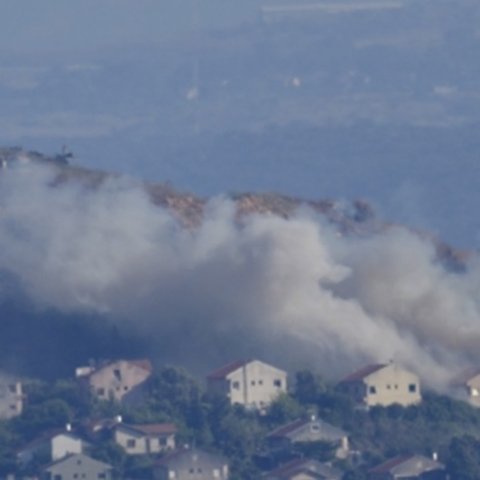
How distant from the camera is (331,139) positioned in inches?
4564

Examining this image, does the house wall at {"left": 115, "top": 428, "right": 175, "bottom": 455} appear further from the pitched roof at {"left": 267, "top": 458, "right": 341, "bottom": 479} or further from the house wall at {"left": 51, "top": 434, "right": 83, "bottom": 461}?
the pitched roof at {"left": 267, "top": 458, "right": 341, "bottom": 479}

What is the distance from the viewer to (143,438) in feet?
252

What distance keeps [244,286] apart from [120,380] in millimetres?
4507

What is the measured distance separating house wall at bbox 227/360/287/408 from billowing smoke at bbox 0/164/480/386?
2457 millimetres

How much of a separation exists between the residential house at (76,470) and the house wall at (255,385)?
593 centimetres

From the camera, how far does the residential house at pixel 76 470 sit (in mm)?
74562

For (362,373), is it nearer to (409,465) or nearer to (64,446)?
(409,465)

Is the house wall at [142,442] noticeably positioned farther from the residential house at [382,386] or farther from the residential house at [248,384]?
the residential house at [382,386]

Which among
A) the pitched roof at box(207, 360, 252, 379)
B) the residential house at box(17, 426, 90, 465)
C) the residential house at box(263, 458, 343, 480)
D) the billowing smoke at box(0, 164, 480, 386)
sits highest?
the billowing smoke at box(0, 164, 480, 386)

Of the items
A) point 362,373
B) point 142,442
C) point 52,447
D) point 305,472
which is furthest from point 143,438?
point 362,373

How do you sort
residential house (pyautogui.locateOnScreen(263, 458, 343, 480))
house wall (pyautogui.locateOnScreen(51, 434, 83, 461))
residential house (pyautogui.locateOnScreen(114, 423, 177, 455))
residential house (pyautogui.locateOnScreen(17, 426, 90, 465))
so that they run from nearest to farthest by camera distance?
residential house (pyautogui.locateOnScreen(263, 458, 343, 480))
residential house (pyautogui.locateOnScreen(17, 426, 90, 465))
house wall (pyautogui.locateOnScreen(51, 434, 83, 461))
residential house (pyautogui.locateOnScreen(114, 423, 177, 455))

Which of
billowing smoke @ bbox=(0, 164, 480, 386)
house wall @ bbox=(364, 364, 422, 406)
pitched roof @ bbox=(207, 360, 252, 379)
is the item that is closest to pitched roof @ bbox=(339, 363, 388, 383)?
house wall @ bbox=(364, 364, 422, 406)

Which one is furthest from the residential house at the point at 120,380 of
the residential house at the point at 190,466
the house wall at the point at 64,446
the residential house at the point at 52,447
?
the residential house at the point at 190,466

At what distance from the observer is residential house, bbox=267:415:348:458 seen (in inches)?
3039
